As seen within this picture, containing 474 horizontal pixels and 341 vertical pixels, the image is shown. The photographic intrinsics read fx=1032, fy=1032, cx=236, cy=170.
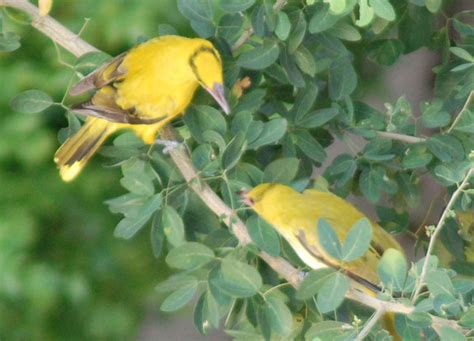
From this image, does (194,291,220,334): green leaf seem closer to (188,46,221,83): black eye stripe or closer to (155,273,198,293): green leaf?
(155,273,198,293): green leaf

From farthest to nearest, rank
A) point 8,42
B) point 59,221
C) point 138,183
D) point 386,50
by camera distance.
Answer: point 59,221 → point 386,50 → point 8,42 → point 138,183

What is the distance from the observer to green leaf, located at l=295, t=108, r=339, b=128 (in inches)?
54.0

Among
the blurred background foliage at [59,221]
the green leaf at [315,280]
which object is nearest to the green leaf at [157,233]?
the green leaf at [315,280]

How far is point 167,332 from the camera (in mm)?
3262

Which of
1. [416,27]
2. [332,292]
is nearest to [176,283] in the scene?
[332,292]

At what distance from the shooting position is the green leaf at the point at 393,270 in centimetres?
111

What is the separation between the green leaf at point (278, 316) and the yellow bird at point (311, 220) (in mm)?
69

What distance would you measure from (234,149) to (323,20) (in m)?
0.19

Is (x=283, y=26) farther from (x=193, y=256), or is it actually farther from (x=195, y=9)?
(x=193, y=256)

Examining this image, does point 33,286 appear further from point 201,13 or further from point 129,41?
point 201,13

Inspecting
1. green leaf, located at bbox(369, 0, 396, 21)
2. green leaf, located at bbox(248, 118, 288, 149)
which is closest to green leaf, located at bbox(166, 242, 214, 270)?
green leaf, located at bbox(248, 118, 288, 149)

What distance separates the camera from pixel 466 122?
1393mm

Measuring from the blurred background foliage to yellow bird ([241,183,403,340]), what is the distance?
0.72 meters

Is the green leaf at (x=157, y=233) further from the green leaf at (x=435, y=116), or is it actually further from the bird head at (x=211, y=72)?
the green leaf at (x=435, y=116)
